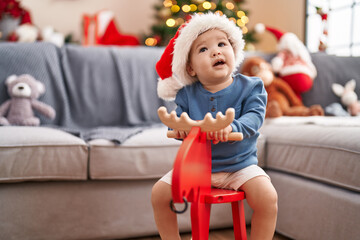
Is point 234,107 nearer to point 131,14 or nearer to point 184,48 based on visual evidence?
point 184,48

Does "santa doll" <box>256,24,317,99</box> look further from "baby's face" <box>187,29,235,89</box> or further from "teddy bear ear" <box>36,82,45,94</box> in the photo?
"teddy bear ear" <box>36,82,45,94</box>

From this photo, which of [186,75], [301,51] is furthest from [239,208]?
[301,51]

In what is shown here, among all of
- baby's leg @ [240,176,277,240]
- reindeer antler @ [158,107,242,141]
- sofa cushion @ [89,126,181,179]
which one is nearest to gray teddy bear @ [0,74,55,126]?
sofa cushion @ [89,126,181,179]

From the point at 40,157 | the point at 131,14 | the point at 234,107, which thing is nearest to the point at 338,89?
the point at 234,107

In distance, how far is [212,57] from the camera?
0.95m

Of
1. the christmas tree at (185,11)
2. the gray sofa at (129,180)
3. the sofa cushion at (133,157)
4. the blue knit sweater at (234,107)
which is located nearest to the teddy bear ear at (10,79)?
the gray sofa at (129,180)

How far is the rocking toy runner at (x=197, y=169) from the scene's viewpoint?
0.73m

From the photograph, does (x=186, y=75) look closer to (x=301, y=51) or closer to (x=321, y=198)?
(x=321, y=198)

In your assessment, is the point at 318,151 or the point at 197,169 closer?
the point at 197,169

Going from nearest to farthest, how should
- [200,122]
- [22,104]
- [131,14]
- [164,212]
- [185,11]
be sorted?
[200,122] → [164,212] → [22,104] → [185,11] → [131,14]

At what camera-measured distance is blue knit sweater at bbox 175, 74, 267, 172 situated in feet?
3.18

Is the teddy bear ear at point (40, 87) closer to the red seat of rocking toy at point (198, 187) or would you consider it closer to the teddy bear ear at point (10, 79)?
the teddy bear ear at point (10, 79)

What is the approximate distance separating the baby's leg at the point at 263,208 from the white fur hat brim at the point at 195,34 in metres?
0.35

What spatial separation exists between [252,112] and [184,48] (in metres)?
0.27
